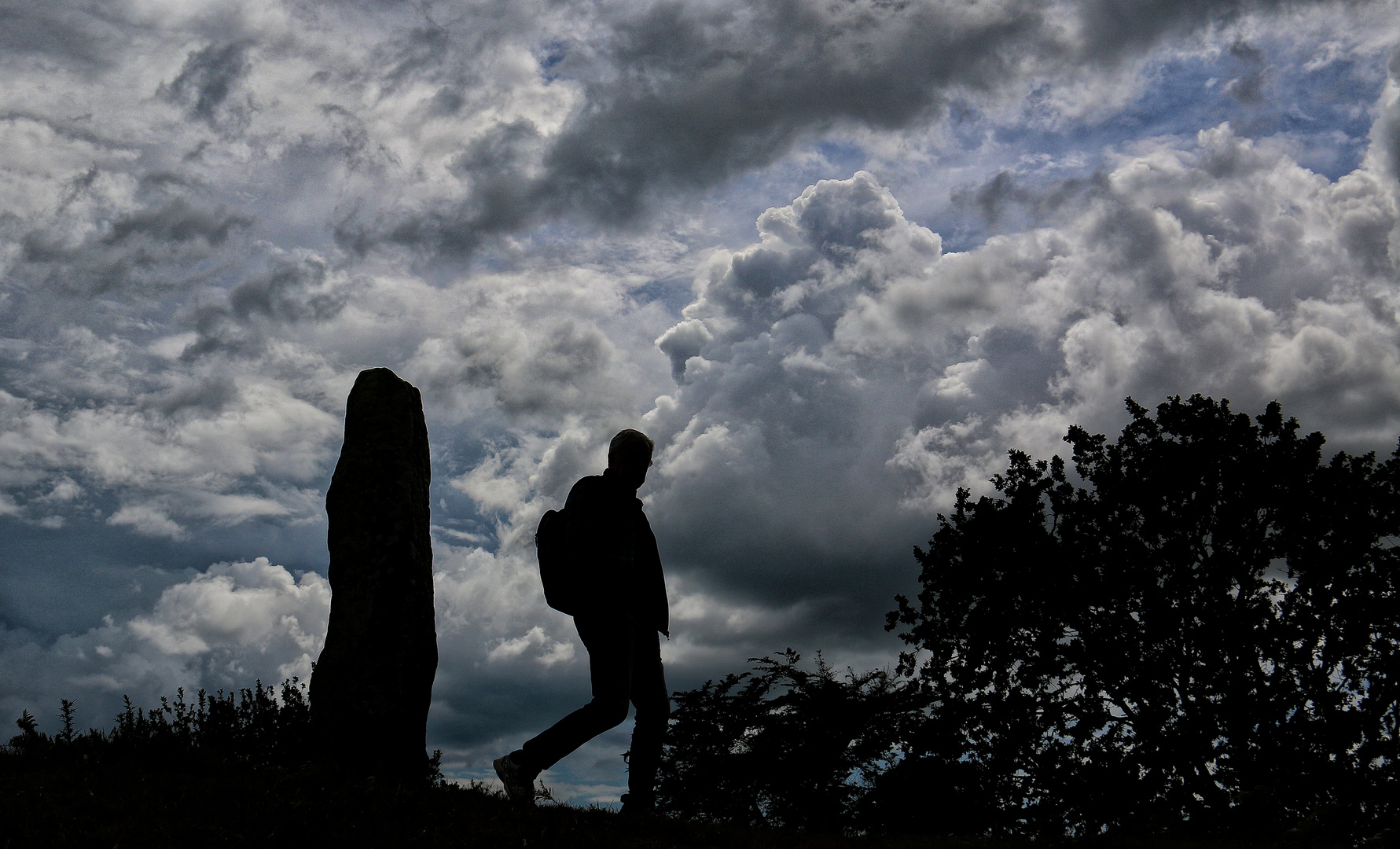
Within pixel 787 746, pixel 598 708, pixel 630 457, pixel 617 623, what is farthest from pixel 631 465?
pixel 787 746

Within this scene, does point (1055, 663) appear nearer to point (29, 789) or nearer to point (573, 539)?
point (573, 539)

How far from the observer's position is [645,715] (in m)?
6.87

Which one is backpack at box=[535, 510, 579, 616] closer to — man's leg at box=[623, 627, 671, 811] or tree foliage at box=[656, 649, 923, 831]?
man's leg at box=[623, 627, 671, 811]

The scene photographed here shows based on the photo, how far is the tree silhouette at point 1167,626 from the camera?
19.9 meters

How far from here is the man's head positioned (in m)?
7.12

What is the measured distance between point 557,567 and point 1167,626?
61.5 feet

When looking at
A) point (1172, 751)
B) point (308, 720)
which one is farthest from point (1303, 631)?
point (308, 720)

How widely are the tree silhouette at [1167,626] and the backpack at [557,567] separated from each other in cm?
1535

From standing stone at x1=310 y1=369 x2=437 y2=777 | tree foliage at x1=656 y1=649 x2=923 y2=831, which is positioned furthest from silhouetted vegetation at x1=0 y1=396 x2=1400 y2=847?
standing stone at x1=310 y1=369 x2=437 y2=777

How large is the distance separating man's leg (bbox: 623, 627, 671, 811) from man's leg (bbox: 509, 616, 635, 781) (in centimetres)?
Result: 21

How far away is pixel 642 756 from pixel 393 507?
4.00 meters

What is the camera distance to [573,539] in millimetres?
6801

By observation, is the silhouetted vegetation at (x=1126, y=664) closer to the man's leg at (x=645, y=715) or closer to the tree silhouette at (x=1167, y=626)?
the tree silhouette at (x=1167, y=626)

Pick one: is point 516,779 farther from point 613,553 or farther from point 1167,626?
point 1167,626
